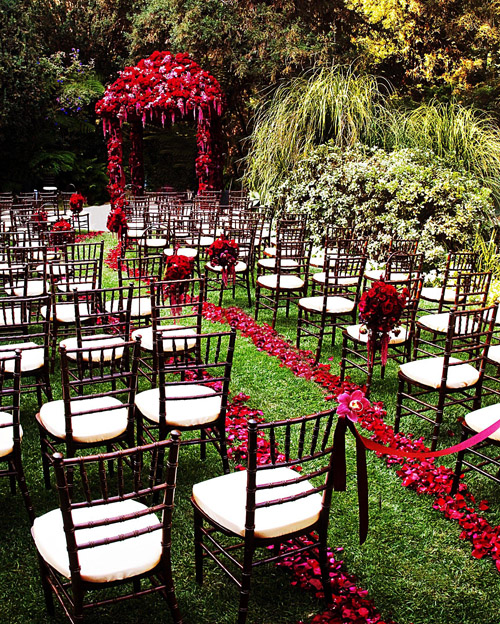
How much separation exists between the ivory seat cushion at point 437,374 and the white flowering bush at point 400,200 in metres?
4.74

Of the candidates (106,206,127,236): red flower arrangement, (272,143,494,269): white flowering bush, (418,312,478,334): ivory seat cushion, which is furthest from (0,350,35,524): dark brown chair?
(106,206,127,236): red flower arrangement

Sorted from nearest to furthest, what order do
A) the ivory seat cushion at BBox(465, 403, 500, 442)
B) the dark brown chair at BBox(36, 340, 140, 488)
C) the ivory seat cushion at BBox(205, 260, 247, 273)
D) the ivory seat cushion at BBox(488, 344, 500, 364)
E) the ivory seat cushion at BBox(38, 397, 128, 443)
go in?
1. the dark brown chair at BBox(36, 340, 140, 488)
2. the ivory seat cushion at BBox(38, 397, 128, 443)
3. the ivory seat cushion at BBox(465, 403, 500, 442)
4. the ivory seat cushion at BBox(488, 344, 500, 364)
5. the ivory seat cushion at BBox(205, 260, 247, 273)

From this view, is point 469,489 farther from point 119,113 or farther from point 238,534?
point 119,113

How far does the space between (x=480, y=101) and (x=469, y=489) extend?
15.0 metres

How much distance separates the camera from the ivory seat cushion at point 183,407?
3482mm

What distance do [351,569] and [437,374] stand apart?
5.54 ft

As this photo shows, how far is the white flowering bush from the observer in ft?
29.7

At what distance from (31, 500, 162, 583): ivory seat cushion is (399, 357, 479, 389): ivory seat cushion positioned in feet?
7.85

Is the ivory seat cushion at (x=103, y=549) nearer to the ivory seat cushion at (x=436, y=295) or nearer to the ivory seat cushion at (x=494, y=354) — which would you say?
the ivory seat cushion at (x=494, y=354)

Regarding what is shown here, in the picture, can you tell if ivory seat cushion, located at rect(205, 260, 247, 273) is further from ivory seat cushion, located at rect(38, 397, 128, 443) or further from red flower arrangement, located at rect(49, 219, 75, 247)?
ivory seat cushion, located at rect(38, 397, 128, 443)

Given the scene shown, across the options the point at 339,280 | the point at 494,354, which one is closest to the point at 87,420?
the point at 494,354

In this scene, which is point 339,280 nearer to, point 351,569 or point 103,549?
point 351,569

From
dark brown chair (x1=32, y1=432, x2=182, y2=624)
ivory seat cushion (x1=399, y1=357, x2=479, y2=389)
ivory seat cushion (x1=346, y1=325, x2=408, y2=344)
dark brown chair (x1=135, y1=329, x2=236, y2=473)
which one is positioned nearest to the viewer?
dark brown chair (x1=32, y1=432, x2=182, y2=624)

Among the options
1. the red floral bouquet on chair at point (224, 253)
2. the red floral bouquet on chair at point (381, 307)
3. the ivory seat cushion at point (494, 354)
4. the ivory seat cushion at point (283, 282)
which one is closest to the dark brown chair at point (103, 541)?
the red floral bouquet on chair at point (381, 307)
